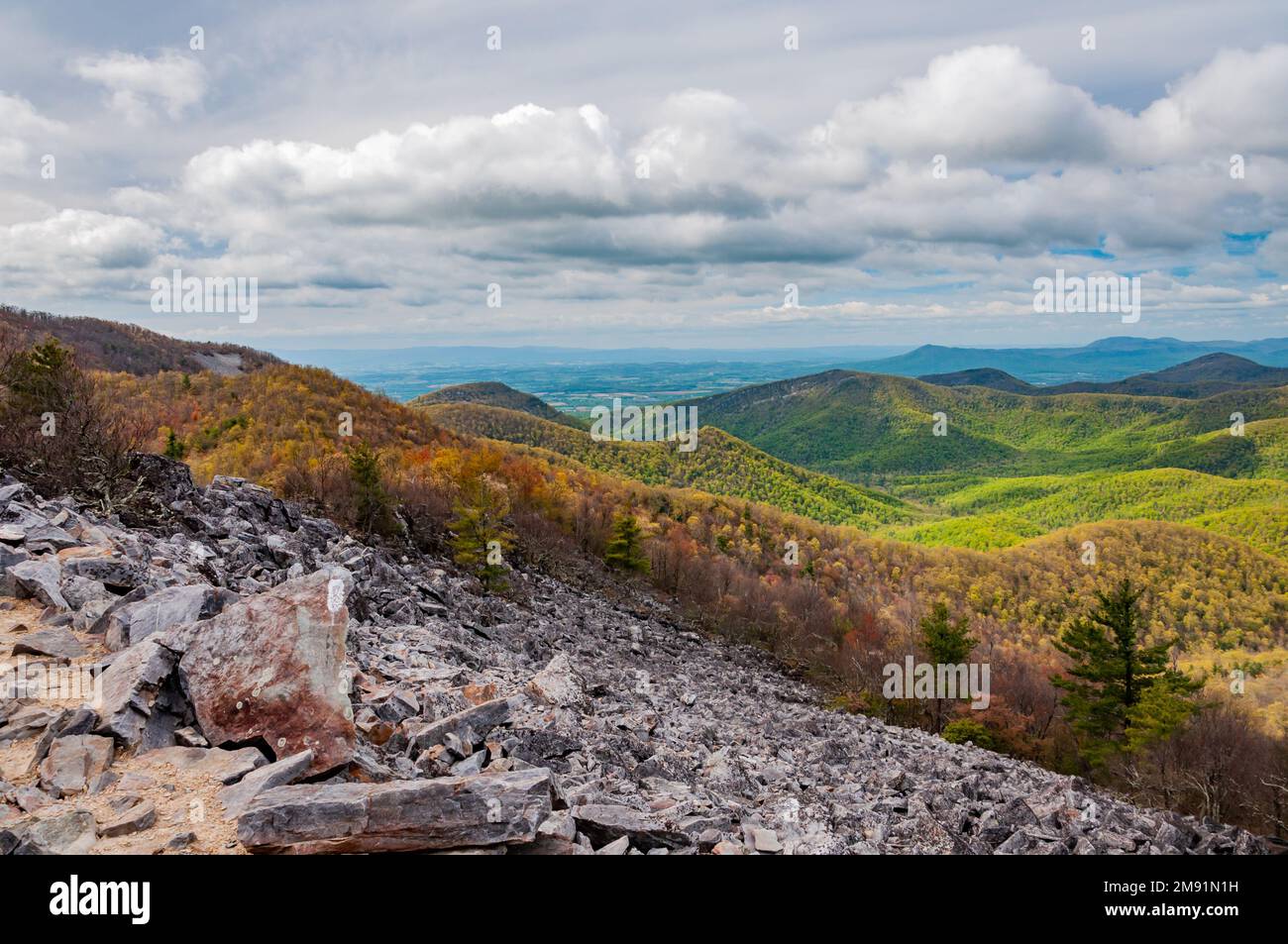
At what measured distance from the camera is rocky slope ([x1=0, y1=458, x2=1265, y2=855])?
6594mm

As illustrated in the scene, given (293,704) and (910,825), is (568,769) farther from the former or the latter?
(910,825)

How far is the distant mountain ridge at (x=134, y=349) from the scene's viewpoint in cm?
9938

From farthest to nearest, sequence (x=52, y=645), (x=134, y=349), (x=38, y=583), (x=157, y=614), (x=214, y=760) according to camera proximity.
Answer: (x=134, y=349), (x=38, y=583), (x=157, y=614), (x=52, y=645), (x=214, y=760)

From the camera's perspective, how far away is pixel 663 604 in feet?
162

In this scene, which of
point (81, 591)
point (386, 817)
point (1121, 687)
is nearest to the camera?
point (386, 817)

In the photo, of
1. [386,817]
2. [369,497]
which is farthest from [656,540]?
[386,817]

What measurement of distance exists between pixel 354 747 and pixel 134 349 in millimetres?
133989

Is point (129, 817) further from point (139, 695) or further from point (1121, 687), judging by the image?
point (1121, 687)

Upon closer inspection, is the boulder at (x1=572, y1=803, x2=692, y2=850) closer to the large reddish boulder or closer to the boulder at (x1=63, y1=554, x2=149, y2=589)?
the large reddish boulder

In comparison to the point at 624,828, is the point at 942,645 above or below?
below

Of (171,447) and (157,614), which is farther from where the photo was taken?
(171,447)

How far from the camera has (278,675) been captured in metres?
8.35

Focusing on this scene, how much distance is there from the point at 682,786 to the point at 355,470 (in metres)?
25.5
